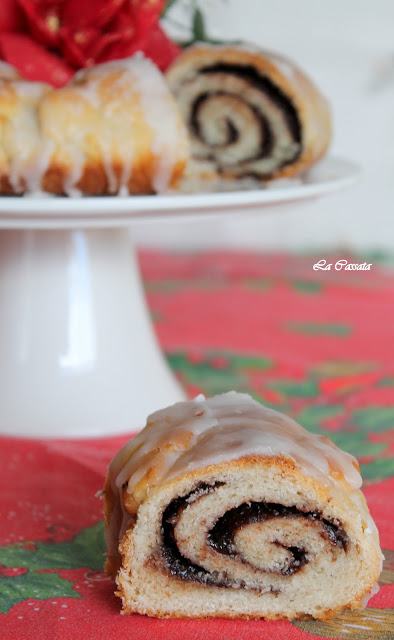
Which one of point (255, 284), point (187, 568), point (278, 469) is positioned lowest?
point (255, 284)

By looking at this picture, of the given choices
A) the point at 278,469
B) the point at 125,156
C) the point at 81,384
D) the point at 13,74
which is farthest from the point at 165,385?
the point at 278,469

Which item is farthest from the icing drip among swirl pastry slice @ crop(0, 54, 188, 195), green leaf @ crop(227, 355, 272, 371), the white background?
the white background

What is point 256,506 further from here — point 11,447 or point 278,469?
point 11,447

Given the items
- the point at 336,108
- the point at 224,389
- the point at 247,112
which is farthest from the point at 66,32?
the point at 336,108

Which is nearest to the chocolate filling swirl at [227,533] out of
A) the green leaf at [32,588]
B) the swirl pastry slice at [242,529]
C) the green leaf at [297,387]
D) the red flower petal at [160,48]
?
the swirl pastry slice at [242,529]

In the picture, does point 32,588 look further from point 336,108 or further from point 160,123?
point 336,108

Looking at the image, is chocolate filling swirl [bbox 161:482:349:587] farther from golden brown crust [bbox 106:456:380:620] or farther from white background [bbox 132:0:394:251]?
white background [bbox 132:0:394:251]
